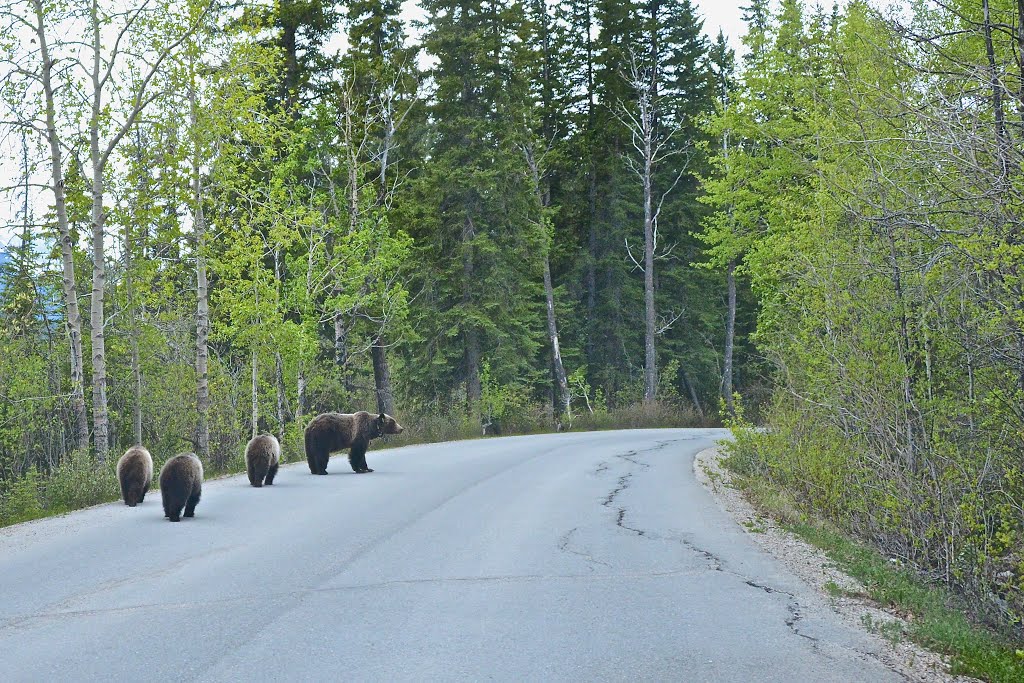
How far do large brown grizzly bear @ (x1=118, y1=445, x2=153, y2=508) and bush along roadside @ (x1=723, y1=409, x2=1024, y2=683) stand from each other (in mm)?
8710

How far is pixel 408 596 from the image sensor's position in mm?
7969

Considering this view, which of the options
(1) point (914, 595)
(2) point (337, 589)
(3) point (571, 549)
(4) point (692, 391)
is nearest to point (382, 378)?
(4) point (692, 391)

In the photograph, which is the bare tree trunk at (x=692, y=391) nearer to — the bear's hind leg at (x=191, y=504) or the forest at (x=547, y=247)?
the forest at (x=547, y=247)

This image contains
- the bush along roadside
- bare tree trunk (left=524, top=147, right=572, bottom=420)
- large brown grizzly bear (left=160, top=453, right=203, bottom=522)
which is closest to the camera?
the bush along roadside

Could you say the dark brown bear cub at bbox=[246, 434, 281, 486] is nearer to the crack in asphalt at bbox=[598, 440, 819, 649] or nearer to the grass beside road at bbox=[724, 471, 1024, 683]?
the crack in asphalt at bbox=[598, 440, 819, 649]

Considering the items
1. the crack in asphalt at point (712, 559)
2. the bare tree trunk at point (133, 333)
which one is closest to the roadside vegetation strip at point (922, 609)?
the crack in asphalt at point (712, 559)

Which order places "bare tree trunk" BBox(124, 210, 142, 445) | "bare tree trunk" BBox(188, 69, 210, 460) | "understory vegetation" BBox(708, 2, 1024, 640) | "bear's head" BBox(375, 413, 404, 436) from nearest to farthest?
"understory vegetation" BBox(708, 2, 1024, 640) < "bear's head" BBox(375, 413, 404, 436) < "bare tree trunk" BBox(188, 69, 210, 460) < "bare tree trunk" BBox(124, 210, 142, 445)

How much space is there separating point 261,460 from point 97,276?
20.2 ft

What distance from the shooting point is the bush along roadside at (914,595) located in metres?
6.48

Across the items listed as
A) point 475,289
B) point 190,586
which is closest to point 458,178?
point 475,289

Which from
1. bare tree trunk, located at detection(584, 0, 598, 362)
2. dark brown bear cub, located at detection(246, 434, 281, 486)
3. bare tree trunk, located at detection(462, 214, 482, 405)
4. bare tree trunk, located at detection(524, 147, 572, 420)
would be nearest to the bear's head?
dark brown bear cub, located at detection(246, 434, 281, 486)

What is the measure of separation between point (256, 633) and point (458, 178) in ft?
94.6

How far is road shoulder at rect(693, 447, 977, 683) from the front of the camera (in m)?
6.28

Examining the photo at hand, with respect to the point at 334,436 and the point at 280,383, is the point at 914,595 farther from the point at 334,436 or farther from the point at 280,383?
the point at 280,383
